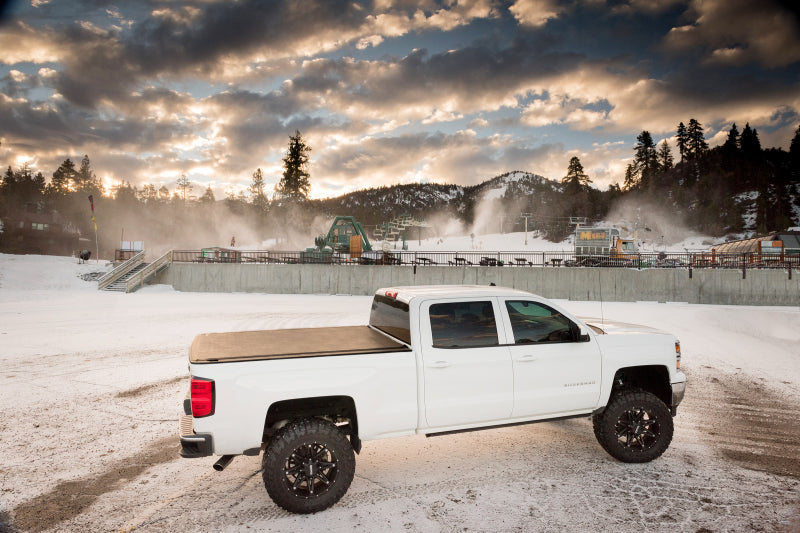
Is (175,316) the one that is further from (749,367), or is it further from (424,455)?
(749,367)

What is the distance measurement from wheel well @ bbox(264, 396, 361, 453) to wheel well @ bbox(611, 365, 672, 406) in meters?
3.25

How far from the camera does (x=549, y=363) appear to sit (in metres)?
4.45

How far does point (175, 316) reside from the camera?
16.2 meters

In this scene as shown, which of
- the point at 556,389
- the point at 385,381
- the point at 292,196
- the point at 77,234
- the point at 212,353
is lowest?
the point at 556,389

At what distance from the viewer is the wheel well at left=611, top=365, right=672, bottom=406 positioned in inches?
195

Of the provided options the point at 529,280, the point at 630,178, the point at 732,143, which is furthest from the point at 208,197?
the point at 732,143

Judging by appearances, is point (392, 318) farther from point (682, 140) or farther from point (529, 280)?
point (682, 140)

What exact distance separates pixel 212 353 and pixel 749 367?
11.9 m

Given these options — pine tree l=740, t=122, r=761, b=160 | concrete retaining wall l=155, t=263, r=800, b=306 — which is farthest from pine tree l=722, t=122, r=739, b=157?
concrete retaining wall l=155, t=263, r=800, b=306

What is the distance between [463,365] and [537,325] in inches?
44.0

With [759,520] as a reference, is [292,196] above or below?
above

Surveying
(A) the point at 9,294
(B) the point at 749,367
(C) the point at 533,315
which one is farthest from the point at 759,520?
(A) the point at 9,294

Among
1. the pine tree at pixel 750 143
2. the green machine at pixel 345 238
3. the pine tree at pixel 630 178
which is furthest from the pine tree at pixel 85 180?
the pine tree at pixel 750 143

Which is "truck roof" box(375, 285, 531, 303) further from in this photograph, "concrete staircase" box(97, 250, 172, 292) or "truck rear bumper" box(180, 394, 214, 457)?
"concrete staircase" box(97, 250, 172, 292)
